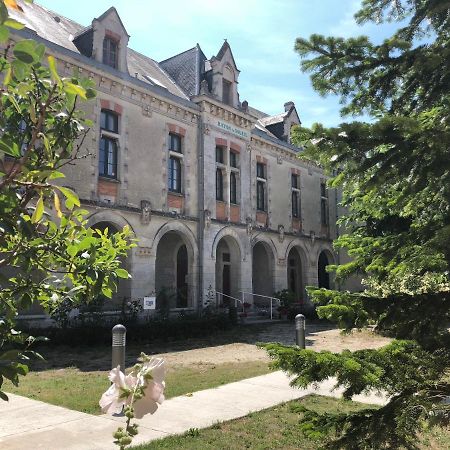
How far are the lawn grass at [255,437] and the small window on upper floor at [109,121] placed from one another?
41.3 feet

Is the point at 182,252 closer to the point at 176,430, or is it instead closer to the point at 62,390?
the point at 62,390

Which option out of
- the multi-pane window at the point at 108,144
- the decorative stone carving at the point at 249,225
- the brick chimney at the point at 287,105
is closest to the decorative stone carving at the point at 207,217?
the decorative stone carving at the point at 249,225

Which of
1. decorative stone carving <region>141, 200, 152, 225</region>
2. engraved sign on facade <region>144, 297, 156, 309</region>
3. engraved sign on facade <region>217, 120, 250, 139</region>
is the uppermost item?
engraved sign on facade <region>217, 120, 250, 139</region>

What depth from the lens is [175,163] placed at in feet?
62.9

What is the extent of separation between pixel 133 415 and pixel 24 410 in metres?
6.06

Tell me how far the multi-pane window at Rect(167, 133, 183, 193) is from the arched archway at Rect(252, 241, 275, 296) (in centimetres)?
657

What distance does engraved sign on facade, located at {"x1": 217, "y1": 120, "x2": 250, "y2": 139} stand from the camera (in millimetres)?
21031

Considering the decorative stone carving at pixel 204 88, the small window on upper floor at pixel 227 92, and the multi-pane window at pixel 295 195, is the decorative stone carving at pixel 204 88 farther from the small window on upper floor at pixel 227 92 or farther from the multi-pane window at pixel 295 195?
the multi-pane window at pixel 295 195

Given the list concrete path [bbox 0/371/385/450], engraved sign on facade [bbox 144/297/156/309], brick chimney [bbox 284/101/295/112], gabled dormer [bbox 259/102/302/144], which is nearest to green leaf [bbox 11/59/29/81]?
concrete path [bbox 0/371/385/450]

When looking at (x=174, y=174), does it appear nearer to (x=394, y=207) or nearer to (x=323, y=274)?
(x=323, y=274)

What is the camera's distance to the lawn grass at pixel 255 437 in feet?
17.3

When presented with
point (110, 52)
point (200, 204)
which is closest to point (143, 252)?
point (200, 204)

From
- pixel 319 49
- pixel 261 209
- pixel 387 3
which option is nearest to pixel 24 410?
pixel 319 49

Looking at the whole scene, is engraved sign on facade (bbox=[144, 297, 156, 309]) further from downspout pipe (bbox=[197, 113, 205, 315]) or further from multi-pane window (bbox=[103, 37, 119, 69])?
multi-pane window (bbox=[103, 37, 119, 69])
